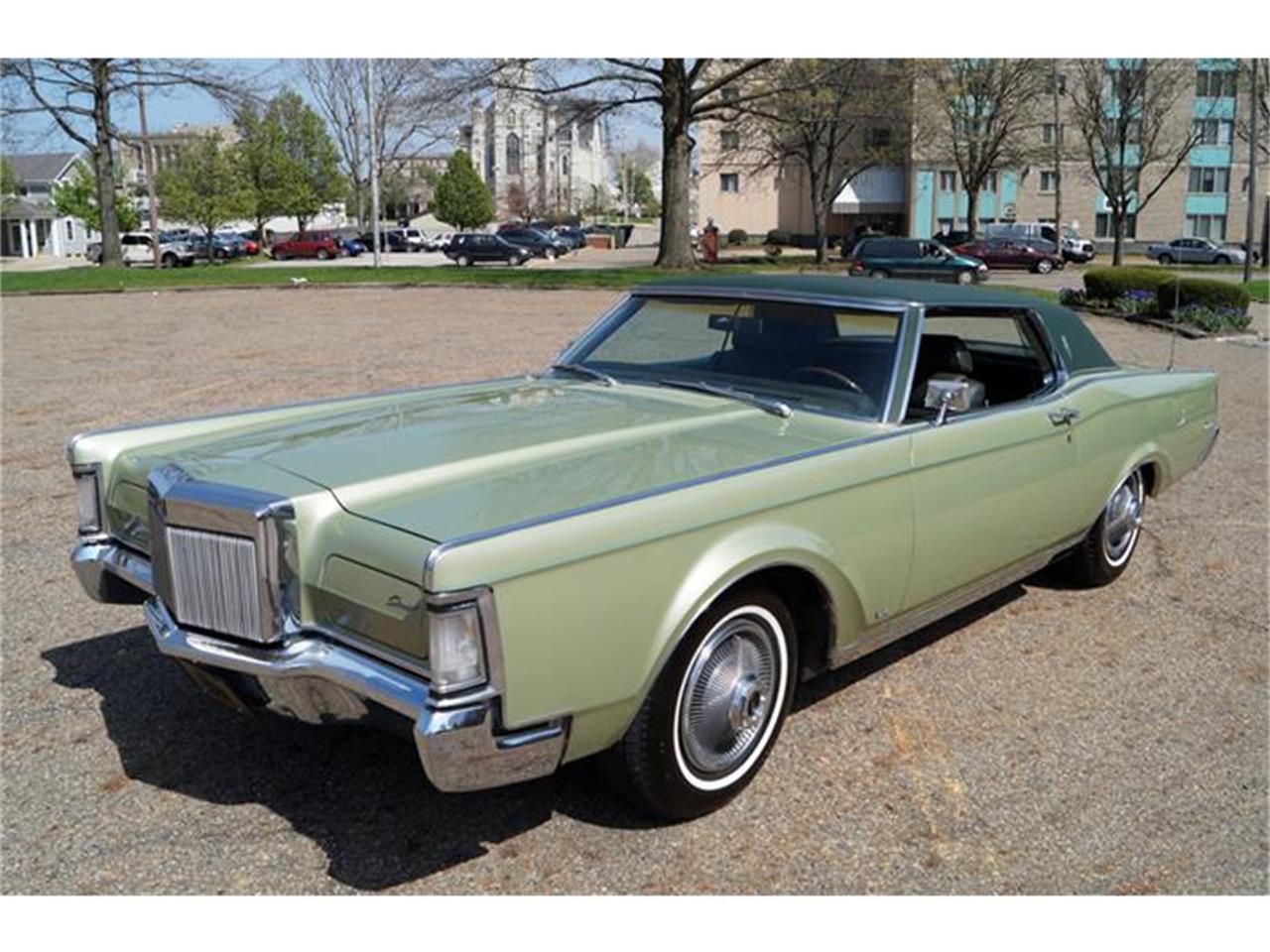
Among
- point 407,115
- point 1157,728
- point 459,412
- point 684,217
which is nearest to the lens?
point 1157,728

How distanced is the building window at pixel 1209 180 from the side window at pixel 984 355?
6636 centimetres

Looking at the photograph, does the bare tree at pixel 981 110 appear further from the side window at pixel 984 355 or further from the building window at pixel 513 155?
the building window at pixel 513 155

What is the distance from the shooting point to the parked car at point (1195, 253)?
166 ft

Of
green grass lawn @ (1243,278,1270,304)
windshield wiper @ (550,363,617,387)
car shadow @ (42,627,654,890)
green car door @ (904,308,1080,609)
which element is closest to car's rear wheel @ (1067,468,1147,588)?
green car door @ (904,308,1080,609)

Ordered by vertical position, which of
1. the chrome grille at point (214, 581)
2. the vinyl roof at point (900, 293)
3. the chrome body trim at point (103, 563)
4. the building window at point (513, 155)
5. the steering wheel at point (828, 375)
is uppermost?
the building window at point (513, 155)

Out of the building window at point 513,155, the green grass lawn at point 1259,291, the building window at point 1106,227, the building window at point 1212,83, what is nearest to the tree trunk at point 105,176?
the green grass lawn at point 1259,291

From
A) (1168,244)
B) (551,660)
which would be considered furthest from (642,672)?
(1168,244)

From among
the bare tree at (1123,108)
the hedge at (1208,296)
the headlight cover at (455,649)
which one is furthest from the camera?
the bare tree at (1123,108)

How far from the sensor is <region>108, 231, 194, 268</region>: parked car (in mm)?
52656

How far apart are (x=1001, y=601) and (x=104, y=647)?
150 inches

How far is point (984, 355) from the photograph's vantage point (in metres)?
5.50

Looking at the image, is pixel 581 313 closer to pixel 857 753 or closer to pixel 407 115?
pixel 407 115

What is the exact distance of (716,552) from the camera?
10.3 feet

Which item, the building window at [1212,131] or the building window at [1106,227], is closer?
the building window at [1212,131]
